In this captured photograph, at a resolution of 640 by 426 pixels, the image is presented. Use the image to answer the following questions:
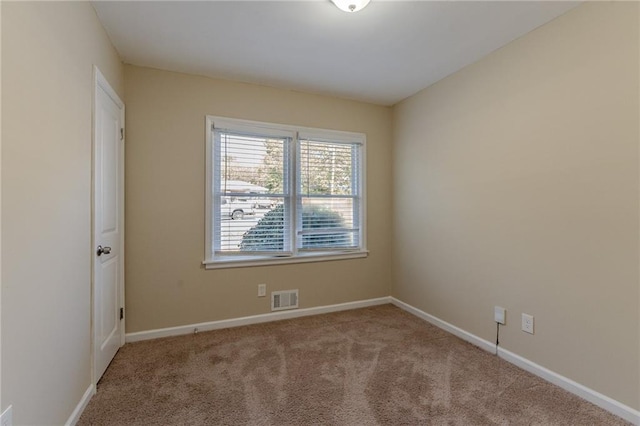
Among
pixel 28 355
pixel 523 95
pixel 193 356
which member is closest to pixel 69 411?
pixel 28 355

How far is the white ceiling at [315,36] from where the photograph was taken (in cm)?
197

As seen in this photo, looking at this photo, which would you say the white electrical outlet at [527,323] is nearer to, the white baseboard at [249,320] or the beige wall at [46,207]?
the white baseboard at [249,320]

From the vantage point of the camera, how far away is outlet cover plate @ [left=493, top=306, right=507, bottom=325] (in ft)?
A: 7.96

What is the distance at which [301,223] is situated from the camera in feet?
11.1

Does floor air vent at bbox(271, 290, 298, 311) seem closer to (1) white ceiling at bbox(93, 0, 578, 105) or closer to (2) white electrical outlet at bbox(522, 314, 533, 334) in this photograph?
(2) white electrical outlet at bbox(522, 314, 533, 334)

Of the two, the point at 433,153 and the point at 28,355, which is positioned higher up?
the point at 433,153

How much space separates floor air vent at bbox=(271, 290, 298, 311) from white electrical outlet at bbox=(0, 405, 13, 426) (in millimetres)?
2183

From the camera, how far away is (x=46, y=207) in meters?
1.41

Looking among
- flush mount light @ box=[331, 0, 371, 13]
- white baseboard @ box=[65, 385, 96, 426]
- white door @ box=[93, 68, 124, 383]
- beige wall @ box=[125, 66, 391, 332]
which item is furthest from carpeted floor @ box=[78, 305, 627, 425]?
flush mount light @ box=[331, 0, 371, 13]

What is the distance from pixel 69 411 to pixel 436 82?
376 cm

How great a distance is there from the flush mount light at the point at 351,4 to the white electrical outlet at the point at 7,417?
2.49 m

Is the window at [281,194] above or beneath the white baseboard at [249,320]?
above

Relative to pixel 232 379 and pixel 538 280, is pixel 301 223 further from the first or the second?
pixel 538 280

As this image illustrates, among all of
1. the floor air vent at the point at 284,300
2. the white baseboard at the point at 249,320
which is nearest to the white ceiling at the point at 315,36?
the floor air vent at the point at 284,300
